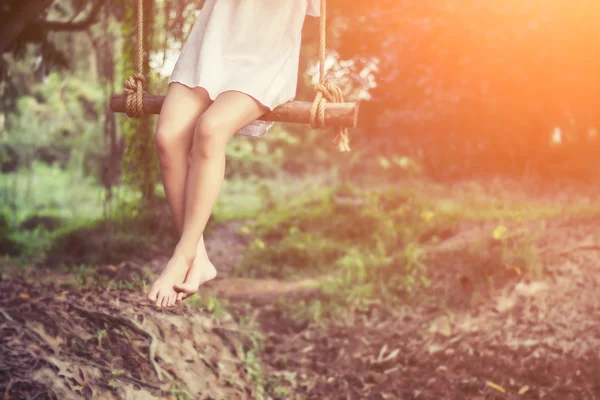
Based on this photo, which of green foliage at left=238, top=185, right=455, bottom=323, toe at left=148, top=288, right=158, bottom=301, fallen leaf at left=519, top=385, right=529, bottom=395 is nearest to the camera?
toe at left=148, top=288, right=158, bottom=301

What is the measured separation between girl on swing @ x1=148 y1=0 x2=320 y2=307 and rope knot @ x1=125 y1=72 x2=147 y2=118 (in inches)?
7.2

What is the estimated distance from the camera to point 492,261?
15.7ft

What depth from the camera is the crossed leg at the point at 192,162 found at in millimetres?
2463

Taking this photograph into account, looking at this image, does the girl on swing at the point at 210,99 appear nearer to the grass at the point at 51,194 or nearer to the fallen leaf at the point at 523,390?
the fallen leaf at the point at 523,390

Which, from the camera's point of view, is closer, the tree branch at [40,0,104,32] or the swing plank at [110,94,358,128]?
the swing plank at [110,94,358,128]

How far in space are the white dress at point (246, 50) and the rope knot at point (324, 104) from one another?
142 mm

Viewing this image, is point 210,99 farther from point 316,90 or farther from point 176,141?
point 316,90

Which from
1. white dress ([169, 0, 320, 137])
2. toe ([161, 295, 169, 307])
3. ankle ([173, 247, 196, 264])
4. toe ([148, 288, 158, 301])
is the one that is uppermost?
white dress ([169, 0, 320, 137])

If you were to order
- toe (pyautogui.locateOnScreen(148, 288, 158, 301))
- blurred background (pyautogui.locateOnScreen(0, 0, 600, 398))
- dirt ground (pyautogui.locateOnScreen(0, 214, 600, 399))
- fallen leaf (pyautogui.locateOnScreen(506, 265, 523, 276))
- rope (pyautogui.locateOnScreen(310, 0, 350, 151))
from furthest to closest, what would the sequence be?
fallen leaf (pyautogui.locateOnScreen(506, 265, 523, 276)) < blurred background (pyautogui.locateOnScreen(0, 0, 600, 398)) < dirt ground (pyautogui.locateOnScreen(0, 214, 600, 399)) < rope (pyautogui.locateOnScreen(310, 0, 350, 151)) < toe (pyautogui.locateOnScreen(148, 288, 158, 301))

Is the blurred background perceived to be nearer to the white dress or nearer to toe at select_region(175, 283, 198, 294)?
toe at select_region(175, 283, 198, 294)

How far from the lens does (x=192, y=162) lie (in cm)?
250

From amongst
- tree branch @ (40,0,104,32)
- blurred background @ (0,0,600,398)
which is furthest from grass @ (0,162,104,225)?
tree branch @ (40,0,104,32)

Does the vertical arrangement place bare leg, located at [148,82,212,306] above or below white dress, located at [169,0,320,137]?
below

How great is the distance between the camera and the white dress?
8.45 feet
